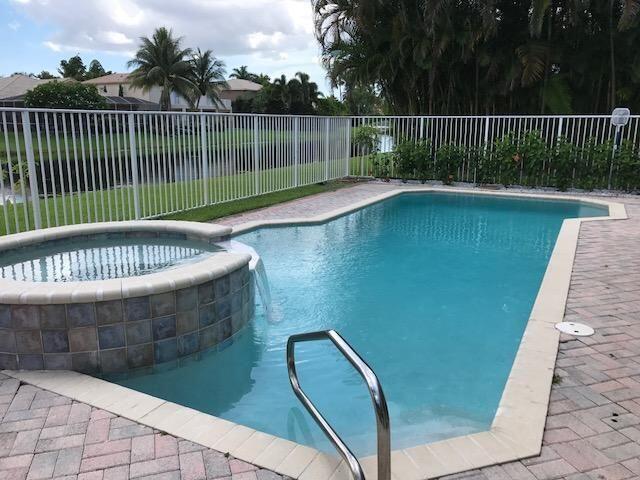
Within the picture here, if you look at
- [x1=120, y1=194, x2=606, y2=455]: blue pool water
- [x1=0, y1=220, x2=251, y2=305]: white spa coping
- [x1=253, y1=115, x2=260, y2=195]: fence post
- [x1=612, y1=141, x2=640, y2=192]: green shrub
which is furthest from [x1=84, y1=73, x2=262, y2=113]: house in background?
[x1=0, y1=220, x2=251, y2=305]: white spa coping

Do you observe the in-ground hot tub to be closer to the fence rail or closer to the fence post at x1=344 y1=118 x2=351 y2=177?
the fence rail

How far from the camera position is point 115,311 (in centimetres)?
334

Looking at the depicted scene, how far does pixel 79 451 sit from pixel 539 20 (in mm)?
13205

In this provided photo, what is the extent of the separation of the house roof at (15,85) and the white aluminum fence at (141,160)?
3357 centimetres

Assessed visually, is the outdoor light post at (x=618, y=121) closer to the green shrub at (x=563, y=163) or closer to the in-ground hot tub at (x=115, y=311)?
the green shrub at (x=563, y=163)

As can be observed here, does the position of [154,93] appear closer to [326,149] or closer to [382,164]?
[382,164]

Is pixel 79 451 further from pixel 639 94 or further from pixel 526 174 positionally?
pixel 639 94

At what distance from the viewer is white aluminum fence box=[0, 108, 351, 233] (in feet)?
21.9

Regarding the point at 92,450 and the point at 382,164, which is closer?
the point at 92,450

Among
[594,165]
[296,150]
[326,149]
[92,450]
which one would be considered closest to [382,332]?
[92,450]

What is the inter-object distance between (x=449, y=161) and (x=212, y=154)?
23.3 feet

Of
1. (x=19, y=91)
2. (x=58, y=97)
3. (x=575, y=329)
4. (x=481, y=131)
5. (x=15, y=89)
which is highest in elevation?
(x=15, y=89)

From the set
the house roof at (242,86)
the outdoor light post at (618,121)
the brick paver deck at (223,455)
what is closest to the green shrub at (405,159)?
the outdoor light post at (618,121)

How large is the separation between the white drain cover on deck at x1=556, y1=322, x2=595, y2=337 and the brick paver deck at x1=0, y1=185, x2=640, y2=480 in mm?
103
